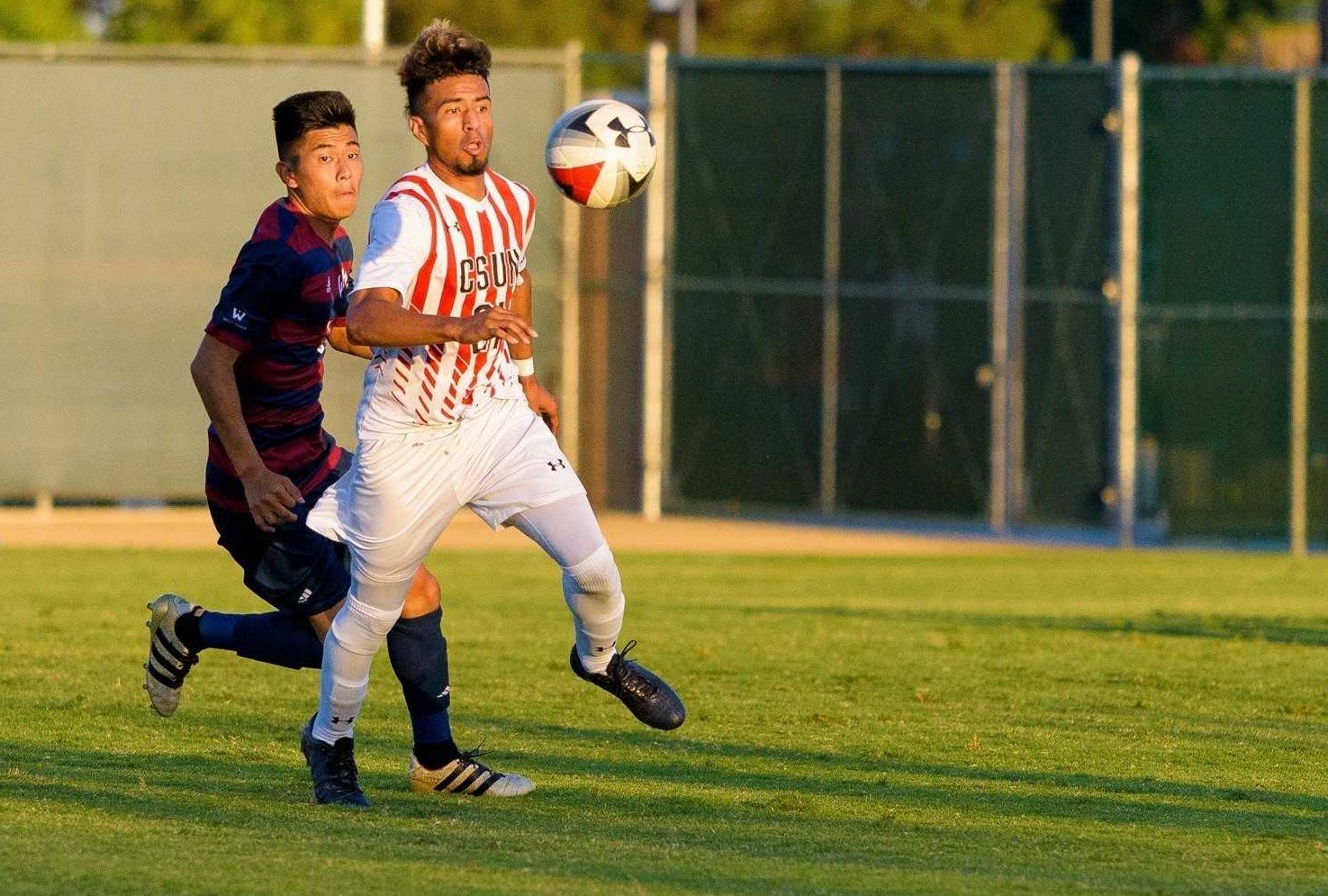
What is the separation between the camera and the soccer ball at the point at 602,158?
25.0ft

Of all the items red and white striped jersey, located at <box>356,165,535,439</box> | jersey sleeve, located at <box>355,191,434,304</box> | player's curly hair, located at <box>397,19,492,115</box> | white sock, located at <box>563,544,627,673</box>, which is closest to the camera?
jersey sleeve, located at <box>355,191,434,304</box>

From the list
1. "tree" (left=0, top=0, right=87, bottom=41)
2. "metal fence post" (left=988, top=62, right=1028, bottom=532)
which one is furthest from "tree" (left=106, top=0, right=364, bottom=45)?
"metal fence post" (left=988, top=62, right=1028, bottom=532)

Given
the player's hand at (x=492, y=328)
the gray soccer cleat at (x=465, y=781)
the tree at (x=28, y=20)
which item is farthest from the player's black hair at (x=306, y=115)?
the tree at (x=28, y=20)

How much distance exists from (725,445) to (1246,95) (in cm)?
487

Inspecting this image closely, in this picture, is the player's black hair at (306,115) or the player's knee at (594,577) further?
the player's black hair at (306,115)

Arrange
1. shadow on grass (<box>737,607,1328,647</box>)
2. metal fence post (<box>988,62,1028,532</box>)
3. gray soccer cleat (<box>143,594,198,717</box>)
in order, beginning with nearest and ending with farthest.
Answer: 1. gray soccer cleat (<box>143,594,198,717</box>)
2. shadow on grass (<box>737,607,1328,647</box>)
3. metal fence post (<box>988,62,1028,532</box>)

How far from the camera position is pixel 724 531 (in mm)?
18750

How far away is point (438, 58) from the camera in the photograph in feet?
21.6

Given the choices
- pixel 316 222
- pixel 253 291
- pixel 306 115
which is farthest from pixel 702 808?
pixel 306 115

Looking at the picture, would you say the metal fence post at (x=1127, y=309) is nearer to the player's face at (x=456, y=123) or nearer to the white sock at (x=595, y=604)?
the white sock at (x=595, y=604)

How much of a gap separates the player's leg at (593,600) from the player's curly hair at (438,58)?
1.22 metres

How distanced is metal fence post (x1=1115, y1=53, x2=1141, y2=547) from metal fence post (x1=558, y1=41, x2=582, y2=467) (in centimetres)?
435

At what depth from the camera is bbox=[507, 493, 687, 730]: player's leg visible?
6750mm

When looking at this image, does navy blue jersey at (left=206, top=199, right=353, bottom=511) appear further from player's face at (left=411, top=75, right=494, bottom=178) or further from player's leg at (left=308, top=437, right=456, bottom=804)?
player's face at (left=411, top=75, right=494, bottom=178)
